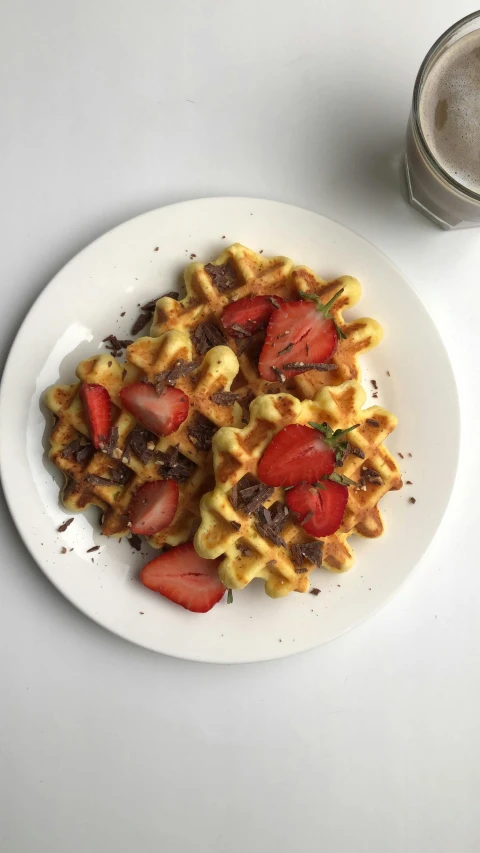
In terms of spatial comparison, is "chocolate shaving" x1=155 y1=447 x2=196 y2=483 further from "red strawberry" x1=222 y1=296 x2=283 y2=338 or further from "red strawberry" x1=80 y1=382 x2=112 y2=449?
"red strawberry" x1=222 y1=296 x2=283 y2=338

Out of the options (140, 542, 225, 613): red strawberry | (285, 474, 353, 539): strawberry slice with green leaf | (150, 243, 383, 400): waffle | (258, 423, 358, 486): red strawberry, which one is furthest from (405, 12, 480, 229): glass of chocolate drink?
(140, 542, 225, 613): red strawberry

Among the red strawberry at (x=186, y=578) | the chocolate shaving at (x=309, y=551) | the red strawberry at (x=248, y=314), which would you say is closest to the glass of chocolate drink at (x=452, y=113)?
the red strawberry at (x=248, y=314)

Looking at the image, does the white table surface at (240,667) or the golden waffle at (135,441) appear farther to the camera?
the white table surface at (240,667)

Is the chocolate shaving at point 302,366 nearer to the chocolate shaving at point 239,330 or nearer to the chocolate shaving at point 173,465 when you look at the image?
the chocolate shaving at point 239,330

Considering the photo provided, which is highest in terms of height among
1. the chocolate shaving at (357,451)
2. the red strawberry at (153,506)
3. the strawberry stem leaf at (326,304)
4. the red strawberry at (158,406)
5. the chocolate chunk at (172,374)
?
the strawberry stem leaf at (326,304)

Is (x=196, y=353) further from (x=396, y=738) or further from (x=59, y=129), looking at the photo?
(x=396, y=738)

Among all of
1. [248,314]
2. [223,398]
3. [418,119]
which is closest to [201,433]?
[223,398]

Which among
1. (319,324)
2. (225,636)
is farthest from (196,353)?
(225,636)

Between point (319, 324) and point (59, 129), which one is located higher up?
point (59, 129)
